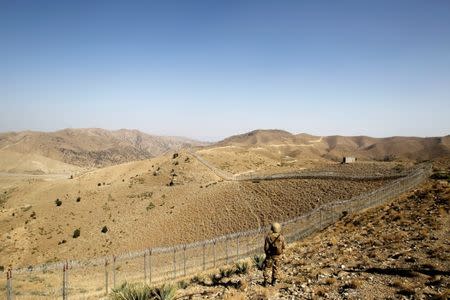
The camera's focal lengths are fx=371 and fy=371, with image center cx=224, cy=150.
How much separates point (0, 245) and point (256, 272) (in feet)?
157

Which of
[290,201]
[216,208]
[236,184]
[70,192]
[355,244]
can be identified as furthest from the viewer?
[70,192]

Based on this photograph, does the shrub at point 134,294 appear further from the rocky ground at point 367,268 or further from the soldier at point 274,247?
the soldier at point 274,247

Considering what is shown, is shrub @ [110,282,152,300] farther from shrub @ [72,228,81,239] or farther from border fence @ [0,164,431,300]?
shrub @ [72,228,81,239]

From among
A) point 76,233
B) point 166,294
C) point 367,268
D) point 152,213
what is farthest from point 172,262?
point 166,294

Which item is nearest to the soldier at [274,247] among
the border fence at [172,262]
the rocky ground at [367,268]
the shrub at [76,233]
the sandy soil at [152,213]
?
the rocky ground at [367,268]

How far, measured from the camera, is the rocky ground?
510 inches

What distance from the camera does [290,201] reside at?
50.5 meters

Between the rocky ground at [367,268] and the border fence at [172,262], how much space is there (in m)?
7.33

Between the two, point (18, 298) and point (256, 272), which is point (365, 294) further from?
point (18, 298)

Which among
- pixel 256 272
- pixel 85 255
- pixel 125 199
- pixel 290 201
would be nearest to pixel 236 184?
pixel 290 201

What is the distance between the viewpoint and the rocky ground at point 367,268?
12961 mm

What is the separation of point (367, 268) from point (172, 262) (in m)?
25.2

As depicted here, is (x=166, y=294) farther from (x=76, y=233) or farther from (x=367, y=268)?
(x=76, y=233)

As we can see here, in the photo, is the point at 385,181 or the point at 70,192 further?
the point at 70,192
